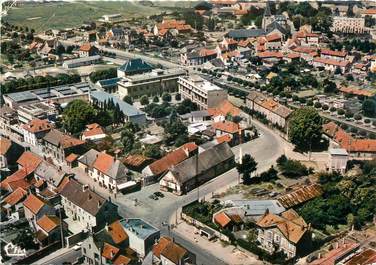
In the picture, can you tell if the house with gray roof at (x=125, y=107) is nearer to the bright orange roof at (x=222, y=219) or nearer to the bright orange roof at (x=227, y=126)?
the bright orange roof at (x=227, y=126)

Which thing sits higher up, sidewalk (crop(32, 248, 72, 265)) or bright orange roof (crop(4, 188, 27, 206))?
bright orange roof (crop(4, 188, 27, 206))

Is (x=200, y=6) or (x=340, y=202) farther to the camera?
(x=200, y=6)

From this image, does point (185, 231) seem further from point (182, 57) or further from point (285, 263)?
point (182, 57)

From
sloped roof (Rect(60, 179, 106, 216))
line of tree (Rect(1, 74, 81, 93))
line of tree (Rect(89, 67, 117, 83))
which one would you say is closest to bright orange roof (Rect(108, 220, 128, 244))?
sloped roof (Rect(60, 179, 106, 216))

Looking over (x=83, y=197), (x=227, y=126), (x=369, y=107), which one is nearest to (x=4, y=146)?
(x=83, y=197)

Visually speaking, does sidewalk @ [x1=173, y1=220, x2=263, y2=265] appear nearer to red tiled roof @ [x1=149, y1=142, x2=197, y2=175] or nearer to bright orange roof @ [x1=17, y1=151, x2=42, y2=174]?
red tiled roof @ [x1=149, y1=142, x2=197, y2=175]

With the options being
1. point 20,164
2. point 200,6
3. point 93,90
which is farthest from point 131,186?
point 200,6
